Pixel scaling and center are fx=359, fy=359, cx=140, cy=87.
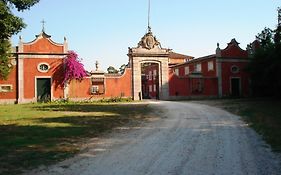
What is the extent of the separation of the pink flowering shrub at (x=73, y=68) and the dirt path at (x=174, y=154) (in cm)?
2125

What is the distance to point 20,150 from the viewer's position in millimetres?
9188

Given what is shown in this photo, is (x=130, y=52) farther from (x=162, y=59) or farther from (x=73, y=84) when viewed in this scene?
(x=73, y=84)

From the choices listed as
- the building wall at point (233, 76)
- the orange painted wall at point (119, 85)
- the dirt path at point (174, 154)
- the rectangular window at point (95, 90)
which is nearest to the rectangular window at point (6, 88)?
the rectangular window at point (95, 90)

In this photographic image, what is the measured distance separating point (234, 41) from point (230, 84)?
16.3 feet

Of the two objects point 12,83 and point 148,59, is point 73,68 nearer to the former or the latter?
point 12,83

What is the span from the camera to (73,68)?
110 feet

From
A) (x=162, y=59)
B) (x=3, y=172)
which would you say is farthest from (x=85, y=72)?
(x=3, y=172)

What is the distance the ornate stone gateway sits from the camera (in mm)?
36125

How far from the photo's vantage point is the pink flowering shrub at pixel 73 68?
110ft

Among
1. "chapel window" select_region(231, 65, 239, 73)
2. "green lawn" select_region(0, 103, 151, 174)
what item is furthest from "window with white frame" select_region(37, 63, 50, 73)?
"chapel window" select_region(231, 65, 239, 73)

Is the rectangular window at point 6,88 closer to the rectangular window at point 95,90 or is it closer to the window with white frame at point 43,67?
the window with white frame at point 43,67

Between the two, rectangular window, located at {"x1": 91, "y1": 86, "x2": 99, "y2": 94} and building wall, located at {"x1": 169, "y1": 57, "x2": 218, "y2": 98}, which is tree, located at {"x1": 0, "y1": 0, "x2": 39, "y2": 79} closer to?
rectangular window, located at {"x1": 91, "y1": 86, "x2": 99, "y2": 94}

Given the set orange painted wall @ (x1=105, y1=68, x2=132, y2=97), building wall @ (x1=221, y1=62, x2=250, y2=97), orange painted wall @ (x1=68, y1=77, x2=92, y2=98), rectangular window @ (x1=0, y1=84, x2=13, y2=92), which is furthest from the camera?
building wall @ (x1=221, y1=62, x2=250, y2=97)

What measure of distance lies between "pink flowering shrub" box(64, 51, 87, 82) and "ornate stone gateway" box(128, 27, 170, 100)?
17.5ft
